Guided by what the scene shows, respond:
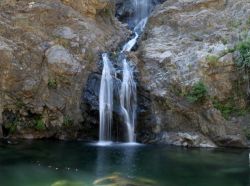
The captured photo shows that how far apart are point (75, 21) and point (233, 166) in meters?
11.0

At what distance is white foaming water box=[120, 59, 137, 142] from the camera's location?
18.0m

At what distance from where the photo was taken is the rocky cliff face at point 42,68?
17688mm

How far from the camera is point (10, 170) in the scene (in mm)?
11758

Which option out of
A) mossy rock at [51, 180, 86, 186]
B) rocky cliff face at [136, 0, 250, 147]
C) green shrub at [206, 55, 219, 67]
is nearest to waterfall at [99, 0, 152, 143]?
rocky cliff face at [136, 0, 250, 147]

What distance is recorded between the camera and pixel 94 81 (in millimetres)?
18797

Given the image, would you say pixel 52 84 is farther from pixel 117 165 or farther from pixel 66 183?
pixel 66 183

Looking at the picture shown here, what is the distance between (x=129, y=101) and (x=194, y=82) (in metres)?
2.97

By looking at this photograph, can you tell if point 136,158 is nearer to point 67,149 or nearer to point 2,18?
point 67,149

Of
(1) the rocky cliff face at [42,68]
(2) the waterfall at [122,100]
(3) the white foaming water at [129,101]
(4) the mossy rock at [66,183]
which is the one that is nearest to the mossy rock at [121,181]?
(4) the mossy rock at [66,183]

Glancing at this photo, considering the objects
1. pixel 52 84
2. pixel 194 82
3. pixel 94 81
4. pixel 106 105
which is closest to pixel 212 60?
pixel 194 82

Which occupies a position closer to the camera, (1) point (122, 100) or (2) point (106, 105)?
(2) point (106, 105)

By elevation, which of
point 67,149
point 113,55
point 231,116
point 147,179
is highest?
point 113,55

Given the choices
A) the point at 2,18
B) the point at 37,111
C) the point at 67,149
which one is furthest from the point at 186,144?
the point at 2,18

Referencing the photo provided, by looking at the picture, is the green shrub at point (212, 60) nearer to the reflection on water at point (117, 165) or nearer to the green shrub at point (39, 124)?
the reflection on water at point (117, 165)
